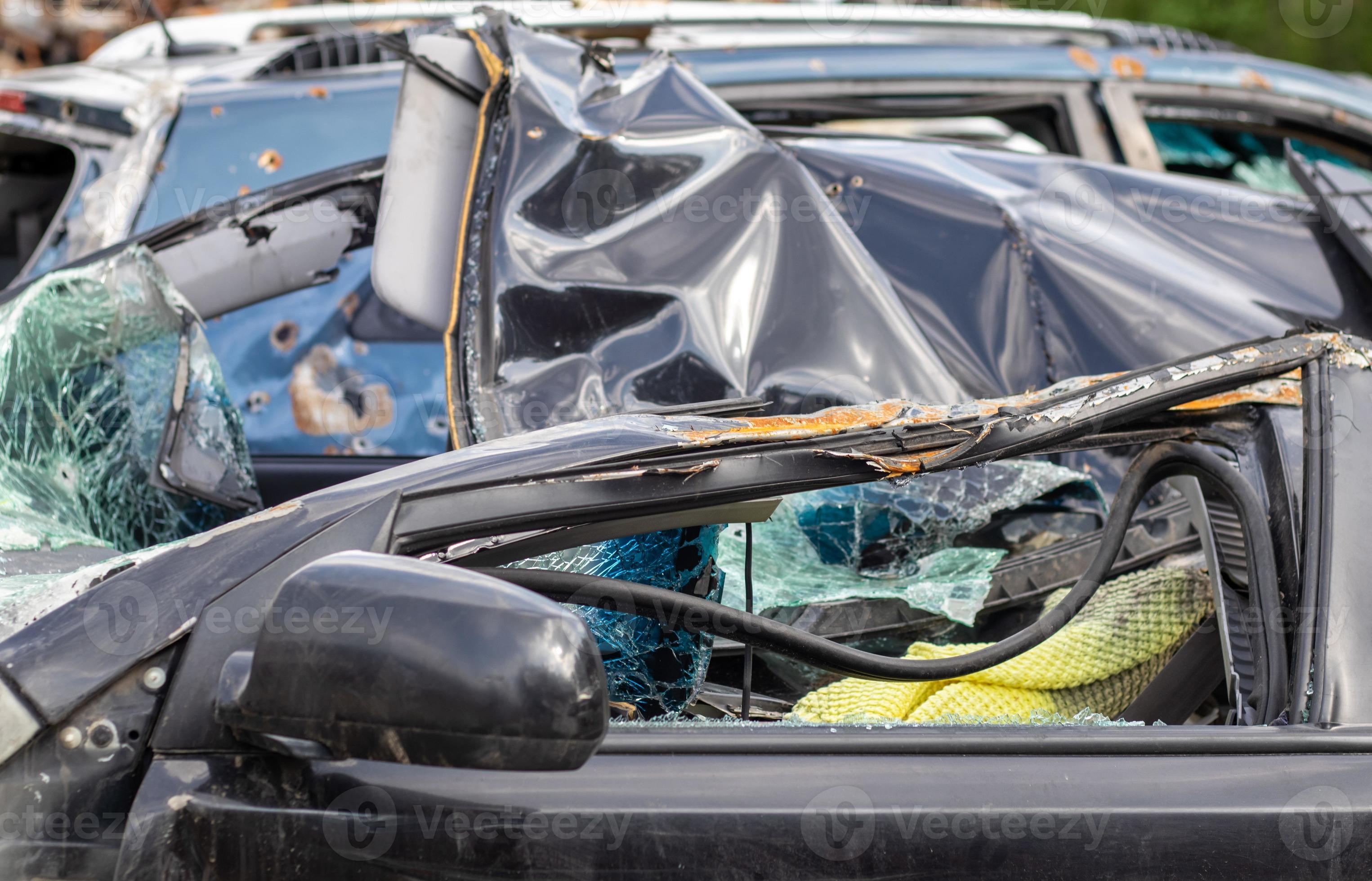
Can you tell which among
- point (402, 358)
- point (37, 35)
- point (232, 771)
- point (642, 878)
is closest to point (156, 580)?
point (232, 771)

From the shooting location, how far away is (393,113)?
309 centimetres

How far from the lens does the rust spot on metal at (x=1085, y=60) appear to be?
352 centimetres

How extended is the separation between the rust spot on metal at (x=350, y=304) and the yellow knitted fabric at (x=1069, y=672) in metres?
1.80

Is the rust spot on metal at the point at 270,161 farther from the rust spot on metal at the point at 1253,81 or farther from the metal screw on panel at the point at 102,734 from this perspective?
the rust spot on metal at the point at 1253,81

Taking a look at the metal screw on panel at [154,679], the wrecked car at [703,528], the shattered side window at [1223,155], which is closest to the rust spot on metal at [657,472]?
the wrecked car at [703,528]

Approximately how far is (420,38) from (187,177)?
114cm

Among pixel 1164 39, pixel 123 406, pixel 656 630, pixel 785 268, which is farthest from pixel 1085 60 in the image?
pixel 123 406

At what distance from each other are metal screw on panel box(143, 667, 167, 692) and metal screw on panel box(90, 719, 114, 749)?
0.15 feet

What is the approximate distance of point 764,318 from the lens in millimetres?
2029

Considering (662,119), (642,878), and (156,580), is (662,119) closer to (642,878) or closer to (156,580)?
(156,580)

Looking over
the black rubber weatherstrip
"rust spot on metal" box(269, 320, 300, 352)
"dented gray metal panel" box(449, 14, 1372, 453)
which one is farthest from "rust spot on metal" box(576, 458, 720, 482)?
"rust spot on metal" box(269, 320, 300, 352)

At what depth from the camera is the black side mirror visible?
924 millimetres

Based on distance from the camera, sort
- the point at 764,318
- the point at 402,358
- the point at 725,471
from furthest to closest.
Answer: the point at 402,358 < the point at 764,318 < the point at 725,471

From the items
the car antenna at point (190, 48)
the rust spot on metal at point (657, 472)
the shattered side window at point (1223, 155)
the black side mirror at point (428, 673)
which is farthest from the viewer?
the shattered side window at point (1223, 155)
